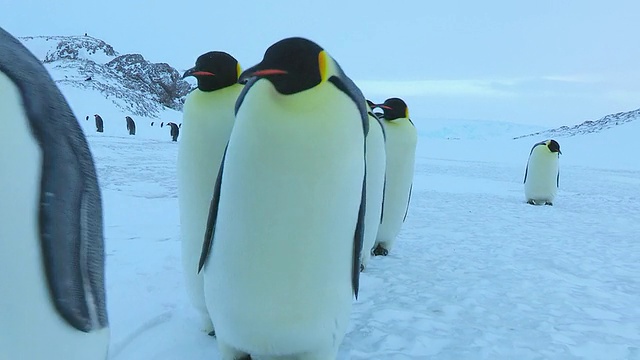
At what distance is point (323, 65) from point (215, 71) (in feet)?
1.72

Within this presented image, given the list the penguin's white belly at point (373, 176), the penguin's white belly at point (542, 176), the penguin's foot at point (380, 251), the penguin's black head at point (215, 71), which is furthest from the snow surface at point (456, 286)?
the penguin's black head at point (215, 71)

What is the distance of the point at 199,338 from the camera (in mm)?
2303

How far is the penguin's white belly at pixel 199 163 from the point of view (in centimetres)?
208

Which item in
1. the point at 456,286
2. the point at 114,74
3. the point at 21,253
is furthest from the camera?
the point at 114,74

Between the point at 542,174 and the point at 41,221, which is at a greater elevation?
the point at 41,221

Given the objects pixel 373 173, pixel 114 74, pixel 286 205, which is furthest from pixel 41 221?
pixel 114 74

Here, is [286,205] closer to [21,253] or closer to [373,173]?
[21,253]

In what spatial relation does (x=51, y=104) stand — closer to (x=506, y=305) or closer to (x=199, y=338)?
(x=199, y=338)

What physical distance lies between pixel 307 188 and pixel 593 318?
7.28 feet

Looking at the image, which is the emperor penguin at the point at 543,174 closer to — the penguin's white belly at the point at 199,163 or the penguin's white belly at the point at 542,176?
the penguin's white belly at the point at 542,176

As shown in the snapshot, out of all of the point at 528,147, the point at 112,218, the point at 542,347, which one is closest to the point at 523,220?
the point at 542,347

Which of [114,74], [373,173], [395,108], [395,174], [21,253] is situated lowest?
[395,174]

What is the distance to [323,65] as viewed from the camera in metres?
1.79

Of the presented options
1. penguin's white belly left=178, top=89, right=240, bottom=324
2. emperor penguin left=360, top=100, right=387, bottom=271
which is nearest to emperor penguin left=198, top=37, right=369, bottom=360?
penguin's white belly left=178, top=89, right=240, bottom=324
